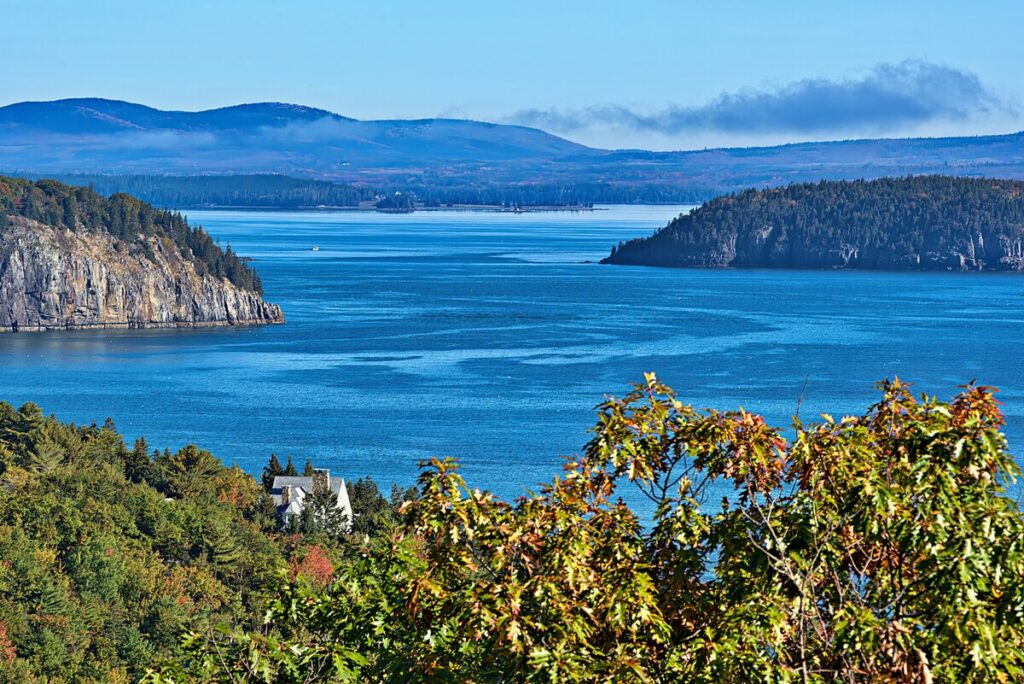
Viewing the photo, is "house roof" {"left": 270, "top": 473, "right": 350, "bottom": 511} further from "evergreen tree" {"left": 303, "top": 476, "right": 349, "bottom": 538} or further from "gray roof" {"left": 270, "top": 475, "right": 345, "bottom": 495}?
"evergreen tree" {"left": 303, "top": 476, "right": 349, "bottom": 538}

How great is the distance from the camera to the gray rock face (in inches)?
3602

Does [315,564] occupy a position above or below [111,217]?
below

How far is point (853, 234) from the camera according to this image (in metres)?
156

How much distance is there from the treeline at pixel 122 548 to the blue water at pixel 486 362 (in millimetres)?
6883

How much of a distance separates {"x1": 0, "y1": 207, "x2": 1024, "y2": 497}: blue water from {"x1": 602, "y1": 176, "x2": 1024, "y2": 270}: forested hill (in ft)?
108

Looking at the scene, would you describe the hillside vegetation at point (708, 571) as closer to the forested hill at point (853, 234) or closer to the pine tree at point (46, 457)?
the pine tree at point (46, 457)

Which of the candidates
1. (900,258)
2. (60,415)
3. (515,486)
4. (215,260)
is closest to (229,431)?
(60,415)

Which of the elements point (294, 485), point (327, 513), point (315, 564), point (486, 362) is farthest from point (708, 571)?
point (486, 362)

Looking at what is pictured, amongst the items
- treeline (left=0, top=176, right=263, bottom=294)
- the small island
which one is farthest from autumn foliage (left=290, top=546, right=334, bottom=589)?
treeline (left=0, top=176, right=263, bottom=294)

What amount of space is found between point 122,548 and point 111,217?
7897 centimetres

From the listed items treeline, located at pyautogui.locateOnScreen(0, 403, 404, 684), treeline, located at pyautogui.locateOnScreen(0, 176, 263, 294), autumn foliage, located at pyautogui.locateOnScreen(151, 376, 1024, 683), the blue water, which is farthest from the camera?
treeline, located at pyautogui.locateOnScreen(0, 176, 263, 294)

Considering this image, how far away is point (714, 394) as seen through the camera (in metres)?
52.5

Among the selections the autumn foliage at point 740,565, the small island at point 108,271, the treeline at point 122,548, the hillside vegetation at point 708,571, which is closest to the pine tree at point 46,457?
the treeline at point 122,548

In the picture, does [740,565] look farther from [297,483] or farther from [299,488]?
[297,483]
